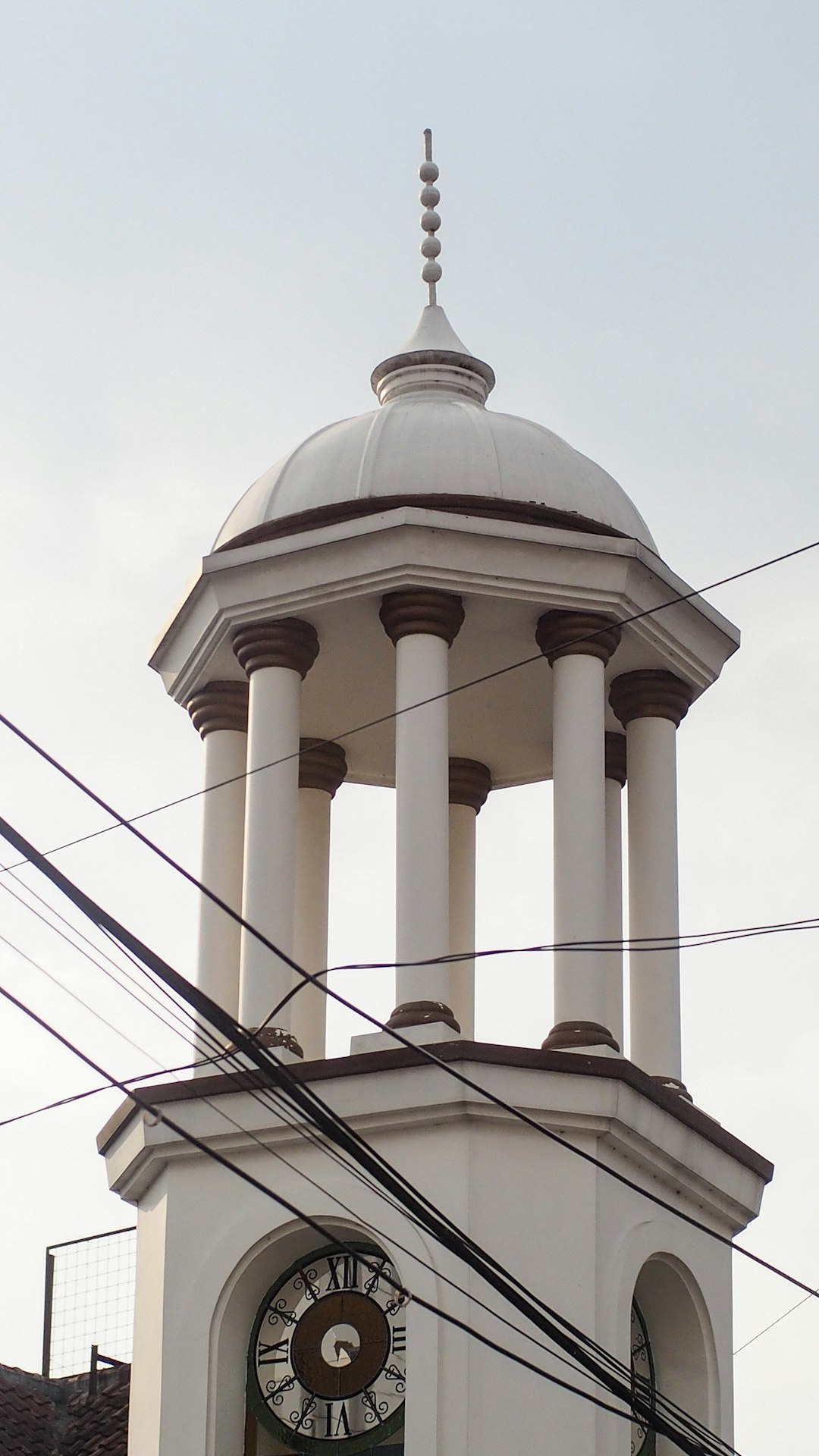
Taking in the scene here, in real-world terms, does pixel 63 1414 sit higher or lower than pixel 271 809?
lower

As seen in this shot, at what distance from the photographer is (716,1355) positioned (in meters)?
19.1

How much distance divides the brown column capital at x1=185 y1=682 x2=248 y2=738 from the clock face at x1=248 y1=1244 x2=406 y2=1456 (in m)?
4.31

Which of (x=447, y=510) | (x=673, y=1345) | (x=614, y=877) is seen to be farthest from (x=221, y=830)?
(x=673, y=1345)

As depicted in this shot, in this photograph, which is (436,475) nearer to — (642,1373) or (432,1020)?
(432,1020)

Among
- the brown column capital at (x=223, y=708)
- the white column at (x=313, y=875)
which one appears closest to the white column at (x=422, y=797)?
the brown column capital at (x=223, y=708)

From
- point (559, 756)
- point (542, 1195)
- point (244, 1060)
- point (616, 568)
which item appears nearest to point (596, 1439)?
point (542, 1195)

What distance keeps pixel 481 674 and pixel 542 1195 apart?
4.90m

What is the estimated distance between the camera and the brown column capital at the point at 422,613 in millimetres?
19812

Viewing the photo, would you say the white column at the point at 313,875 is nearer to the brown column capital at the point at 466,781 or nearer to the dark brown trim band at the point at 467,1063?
the brown column capital at the point at 466,781

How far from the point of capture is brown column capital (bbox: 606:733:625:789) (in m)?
21.8

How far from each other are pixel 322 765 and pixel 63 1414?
5.32 metres

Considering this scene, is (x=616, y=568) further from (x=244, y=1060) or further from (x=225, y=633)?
(x=244, y=1060)

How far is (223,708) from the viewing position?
21.2 meters

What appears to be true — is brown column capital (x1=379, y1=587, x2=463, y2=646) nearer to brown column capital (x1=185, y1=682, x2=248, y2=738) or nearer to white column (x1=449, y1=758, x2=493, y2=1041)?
brown column capital (x1=185, y1=682, x2=248, y2=738)
